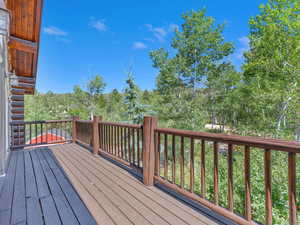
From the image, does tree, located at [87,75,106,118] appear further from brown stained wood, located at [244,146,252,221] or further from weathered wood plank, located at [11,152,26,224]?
brown stained wood, located at [244,146,252,221]

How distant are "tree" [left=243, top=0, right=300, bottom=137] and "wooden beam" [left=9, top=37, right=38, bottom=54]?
10023mm

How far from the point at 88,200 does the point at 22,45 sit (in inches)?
146

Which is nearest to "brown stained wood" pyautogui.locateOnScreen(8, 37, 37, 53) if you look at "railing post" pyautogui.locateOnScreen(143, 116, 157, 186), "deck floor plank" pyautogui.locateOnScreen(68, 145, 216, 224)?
"deck floor plank" pyautogui.locateOnScreen(68, 145, 216, 224)

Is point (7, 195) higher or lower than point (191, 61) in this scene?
lower

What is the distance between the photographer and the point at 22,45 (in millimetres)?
3682

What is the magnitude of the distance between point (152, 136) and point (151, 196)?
2.58 feet

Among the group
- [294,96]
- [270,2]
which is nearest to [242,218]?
[294,96]

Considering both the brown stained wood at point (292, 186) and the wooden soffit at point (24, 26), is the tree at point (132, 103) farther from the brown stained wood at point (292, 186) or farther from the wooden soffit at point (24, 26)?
the brown stained wood at point (292, 186)

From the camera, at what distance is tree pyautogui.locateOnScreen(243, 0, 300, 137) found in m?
8.43

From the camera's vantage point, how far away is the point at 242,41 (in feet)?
40.5

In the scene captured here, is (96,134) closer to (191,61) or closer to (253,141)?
(253,141)

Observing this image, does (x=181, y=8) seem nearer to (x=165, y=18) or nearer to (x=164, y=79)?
(x=165, y=18)

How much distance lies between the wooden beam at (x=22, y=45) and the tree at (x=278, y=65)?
1002 cm

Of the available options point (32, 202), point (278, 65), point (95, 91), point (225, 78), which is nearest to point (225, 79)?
point (225, 78)
